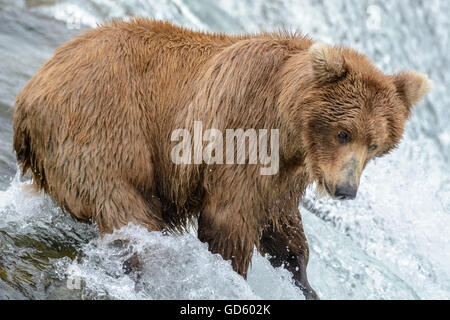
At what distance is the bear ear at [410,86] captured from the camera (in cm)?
538

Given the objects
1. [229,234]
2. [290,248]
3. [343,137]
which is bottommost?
[290,248]

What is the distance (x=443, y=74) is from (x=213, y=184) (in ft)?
27.9

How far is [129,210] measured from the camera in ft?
18.5

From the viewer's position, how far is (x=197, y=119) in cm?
575

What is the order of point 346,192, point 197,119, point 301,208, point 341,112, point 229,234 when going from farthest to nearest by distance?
point 301,208 < point 197,119 < point 229,234 < point 341,112 < point 346,192

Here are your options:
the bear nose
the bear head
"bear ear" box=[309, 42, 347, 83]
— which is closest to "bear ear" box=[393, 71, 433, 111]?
the bear head

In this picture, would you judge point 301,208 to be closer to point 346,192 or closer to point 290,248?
point 290,248

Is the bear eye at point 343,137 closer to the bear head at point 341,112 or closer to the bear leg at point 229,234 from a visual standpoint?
the bear head at point 341,112

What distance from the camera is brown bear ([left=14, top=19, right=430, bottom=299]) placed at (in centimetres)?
520

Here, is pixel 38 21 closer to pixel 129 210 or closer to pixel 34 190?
pixel 34 190

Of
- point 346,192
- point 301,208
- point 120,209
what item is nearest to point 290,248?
point 346,192

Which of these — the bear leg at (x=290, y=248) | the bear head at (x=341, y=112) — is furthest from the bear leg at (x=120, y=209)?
the bear head at (x=341, y=112)

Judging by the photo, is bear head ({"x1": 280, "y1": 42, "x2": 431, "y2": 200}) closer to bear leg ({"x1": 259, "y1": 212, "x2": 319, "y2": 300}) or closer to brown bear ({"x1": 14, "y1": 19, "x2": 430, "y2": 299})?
brown bear ({"x1": 14, "y1": 19, "x2": 430, "y2": 299})

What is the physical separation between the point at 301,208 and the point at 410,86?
3.72m
